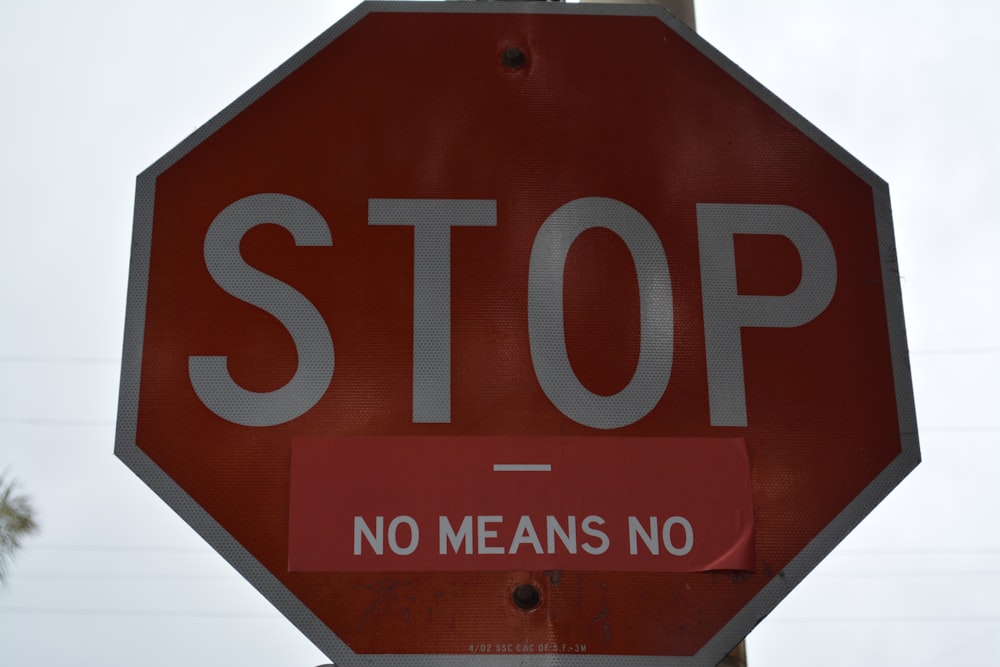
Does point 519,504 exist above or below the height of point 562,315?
below

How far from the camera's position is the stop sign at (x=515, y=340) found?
1.35 m

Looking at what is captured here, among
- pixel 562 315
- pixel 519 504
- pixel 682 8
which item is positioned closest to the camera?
pixel 519 504

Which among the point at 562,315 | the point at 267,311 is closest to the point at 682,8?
the point at 562,315

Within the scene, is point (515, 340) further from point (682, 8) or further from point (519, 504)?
point (682, 8)

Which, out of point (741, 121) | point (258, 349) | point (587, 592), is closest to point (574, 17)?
point (741, 121)

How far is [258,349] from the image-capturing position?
1445mm

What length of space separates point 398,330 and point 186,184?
0.34m

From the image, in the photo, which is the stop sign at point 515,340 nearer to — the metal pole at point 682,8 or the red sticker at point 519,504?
the red sticker at point 519,504

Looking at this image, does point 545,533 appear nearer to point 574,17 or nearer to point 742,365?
point 742,365

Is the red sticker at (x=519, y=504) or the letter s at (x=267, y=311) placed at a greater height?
the letter s at (x=267, y=311)

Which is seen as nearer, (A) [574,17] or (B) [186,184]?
(B) [186,184]

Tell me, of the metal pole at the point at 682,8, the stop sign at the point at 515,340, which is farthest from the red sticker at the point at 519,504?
the metal pole at the point at 682,8

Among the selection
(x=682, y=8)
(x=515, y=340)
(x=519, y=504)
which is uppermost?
(x=682, y=8)

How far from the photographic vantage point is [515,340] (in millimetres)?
1452
